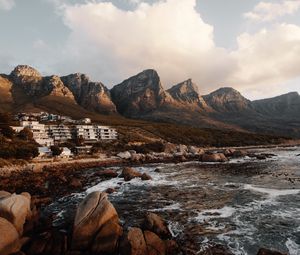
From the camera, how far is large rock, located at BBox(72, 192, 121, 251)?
17.0 m

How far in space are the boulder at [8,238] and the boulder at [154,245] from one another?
7818mm

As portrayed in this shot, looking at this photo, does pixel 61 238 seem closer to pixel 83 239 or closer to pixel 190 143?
pixel 83 239

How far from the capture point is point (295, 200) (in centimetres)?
Result: 2939

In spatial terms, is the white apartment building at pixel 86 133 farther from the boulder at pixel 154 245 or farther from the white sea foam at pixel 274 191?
the boulder at pixel 154 245

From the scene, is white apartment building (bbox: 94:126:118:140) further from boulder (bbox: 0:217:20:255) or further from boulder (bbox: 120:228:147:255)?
boulder (bbox: 120:228:147:255)

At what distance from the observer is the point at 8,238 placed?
16359mm

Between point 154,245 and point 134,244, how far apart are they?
4.41 feet

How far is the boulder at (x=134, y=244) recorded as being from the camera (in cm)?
1562

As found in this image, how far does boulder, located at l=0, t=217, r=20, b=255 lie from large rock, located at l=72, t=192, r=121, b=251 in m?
3.41

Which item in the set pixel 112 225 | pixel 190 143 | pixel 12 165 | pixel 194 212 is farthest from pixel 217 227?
pixel 190 143

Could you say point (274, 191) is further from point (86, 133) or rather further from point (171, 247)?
point (86, 133)

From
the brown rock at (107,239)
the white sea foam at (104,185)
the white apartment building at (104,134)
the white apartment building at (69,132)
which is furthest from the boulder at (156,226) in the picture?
the white apartment building at (104,134)

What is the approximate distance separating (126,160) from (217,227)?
6495cm

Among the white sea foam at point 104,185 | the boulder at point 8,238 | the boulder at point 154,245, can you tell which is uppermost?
the boulder at point 8,238
